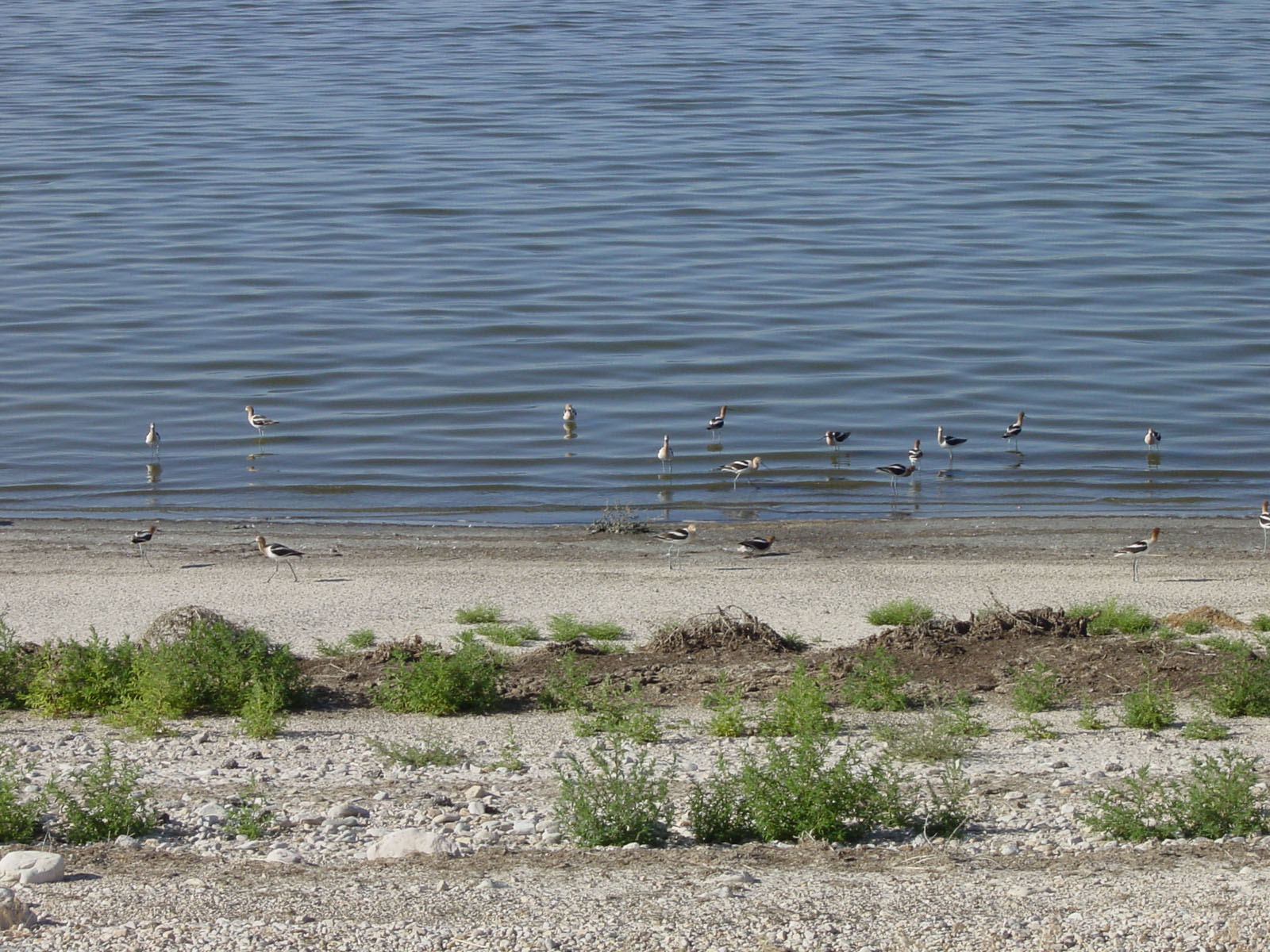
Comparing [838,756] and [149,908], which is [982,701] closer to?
[838,756]

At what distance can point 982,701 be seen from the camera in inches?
575

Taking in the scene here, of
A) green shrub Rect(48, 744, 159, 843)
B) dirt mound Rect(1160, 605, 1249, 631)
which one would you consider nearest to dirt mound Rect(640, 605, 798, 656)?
dirt mound Rect(1160, 605, 1249, 631)

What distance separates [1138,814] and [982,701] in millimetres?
3786

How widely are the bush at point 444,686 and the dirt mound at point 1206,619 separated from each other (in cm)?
699

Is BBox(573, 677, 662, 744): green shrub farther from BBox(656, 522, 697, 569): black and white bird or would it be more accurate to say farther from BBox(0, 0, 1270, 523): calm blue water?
BBox(0, 0, 1270, 523): calm blue water

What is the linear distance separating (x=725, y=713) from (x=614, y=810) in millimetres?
2948

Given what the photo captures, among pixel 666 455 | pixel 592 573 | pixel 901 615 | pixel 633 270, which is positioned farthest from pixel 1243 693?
pixel 633 270

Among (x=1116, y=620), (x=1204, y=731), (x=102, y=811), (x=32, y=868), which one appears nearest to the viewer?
(x=32, y=868)

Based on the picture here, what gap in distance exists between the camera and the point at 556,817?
35.9ft

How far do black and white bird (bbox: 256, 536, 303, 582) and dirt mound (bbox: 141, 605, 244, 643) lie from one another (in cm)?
403

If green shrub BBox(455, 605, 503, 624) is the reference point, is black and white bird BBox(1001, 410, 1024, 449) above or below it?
above

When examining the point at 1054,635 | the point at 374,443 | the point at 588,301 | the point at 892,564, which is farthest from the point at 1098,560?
the point at 588,301

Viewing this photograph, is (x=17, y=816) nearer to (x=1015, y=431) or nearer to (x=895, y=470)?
(x=895, y=470)

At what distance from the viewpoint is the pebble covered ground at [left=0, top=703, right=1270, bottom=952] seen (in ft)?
29.6
